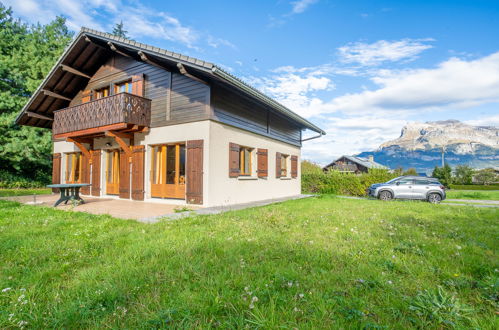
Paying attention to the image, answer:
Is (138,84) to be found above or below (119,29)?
below

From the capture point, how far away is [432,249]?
3.30 metres

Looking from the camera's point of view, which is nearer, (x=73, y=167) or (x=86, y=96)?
(x=86, y=96)

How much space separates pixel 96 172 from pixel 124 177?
2.21m

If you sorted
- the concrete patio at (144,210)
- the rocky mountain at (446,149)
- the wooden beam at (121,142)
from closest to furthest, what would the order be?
the concrete patio at (144,210) → the wooden beam at (121,142) → the rocky mountain at (446,149)

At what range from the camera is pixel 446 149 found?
16138 cm

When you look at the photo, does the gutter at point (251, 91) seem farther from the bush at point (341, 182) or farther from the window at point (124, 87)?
the window at point (124, 87)

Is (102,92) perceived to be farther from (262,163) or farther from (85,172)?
(262,163)

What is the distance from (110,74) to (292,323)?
12.1 metres

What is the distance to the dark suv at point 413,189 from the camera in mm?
10844

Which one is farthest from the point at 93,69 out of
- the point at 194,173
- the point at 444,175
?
the point at 444,175

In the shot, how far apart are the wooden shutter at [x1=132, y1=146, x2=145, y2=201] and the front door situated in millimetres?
1687


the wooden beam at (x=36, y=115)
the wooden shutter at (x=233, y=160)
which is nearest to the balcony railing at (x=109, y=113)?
the wooden shutter at (x=233, y=160)

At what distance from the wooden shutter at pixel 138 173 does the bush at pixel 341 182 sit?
1057 cm

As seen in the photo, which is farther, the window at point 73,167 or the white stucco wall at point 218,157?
the window at point 73,167
